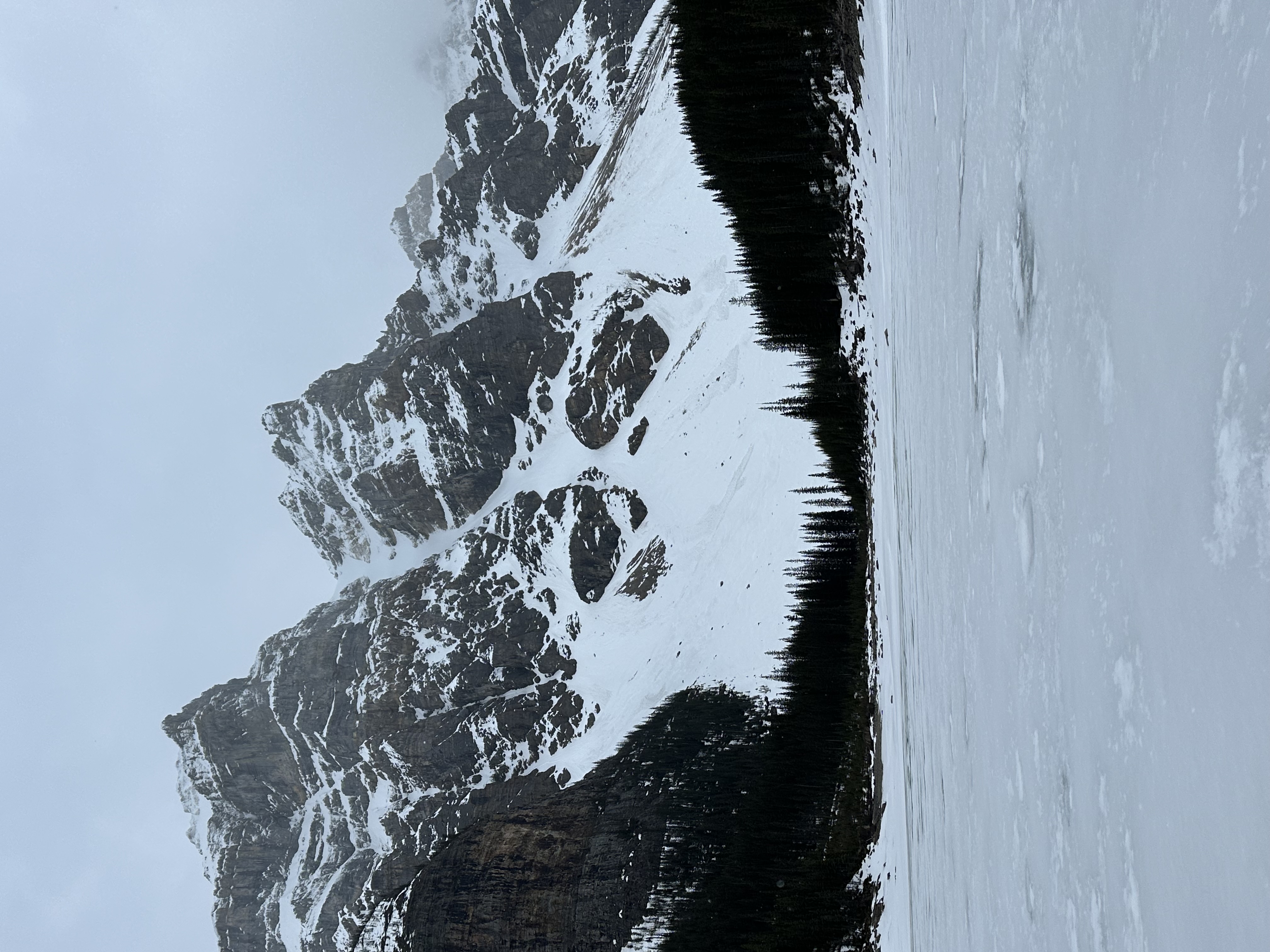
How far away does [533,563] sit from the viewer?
5000 centimetres

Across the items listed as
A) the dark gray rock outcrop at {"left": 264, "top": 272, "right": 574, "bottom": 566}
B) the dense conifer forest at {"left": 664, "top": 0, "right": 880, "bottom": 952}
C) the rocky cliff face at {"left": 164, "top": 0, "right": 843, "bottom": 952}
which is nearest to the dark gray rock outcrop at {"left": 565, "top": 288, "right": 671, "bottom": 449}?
the rocky cliff face at {"left": 164, "top": 0, "right": 843, "bottom": 952}

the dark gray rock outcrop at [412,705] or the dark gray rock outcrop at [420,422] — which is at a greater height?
the dark gray rock outcrop at [420,422]

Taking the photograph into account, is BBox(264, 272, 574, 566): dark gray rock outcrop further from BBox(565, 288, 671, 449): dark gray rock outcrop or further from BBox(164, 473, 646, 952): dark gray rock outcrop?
BBox(164, 473, 646, 952): dark gray rock outcrop

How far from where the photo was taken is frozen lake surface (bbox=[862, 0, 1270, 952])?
351 centimetres

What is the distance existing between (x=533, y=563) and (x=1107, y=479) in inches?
1826

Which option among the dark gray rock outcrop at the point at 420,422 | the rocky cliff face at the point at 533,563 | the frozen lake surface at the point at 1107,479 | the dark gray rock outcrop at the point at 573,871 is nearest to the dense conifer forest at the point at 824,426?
the dark gray rock outcrop at the point at 573,871

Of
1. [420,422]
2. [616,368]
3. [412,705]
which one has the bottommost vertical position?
[412,705]

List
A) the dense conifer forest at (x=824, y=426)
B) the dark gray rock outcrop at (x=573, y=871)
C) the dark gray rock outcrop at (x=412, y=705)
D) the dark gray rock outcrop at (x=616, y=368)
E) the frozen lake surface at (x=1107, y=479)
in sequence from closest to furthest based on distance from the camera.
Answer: the frozen lake surface at (x=1107, y=479) < the dense conifer forest at (x=824, y=426) < the dark gray rock outcrop at (x=573, y=871) < the dark gray rock outcrop at (x=616, y=368) < the dark gray rock outcrop at (x=412, y=705)

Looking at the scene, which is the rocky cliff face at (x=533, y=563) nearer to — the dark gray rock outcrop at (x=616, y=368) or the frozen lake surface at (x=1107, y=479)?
the dark gray rock outcrop at (x=616, y=368)

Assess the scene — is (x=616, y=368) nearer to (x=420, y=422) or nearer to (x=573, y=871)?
(x=420, y=422)

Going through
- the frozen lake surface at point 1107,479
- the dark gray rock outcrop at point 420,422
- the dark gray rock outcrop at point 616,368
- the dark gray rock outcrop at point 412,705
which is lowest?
the frozen lake surface at point 1107,479

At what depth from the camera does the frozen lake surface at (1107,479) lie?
138 inches

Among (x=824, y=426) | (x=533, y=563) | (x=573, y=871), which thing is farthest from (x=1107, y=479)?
(x=533, y=563)

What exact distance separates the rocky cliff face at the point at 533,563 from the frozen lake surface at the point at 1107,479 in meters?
17.7
